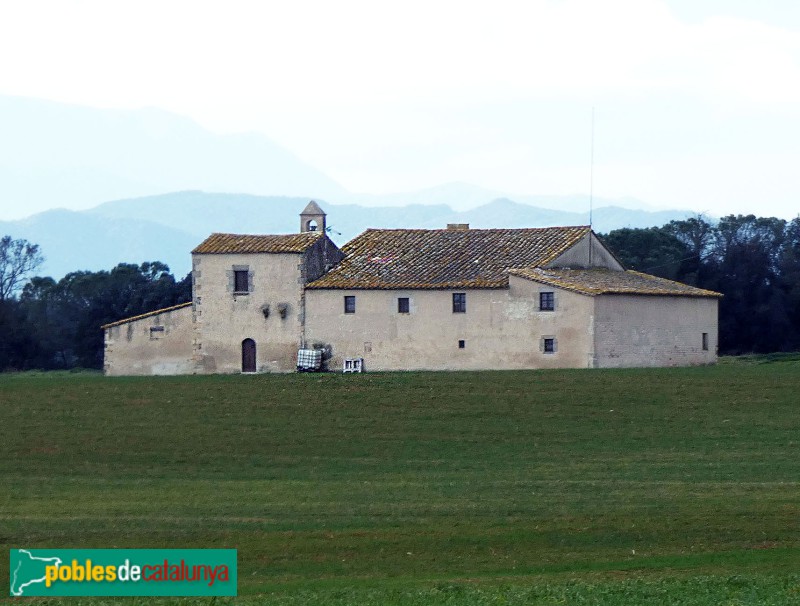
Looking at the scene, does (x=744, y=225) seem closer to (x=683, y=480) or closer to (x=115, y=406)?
(x=115, y=406)

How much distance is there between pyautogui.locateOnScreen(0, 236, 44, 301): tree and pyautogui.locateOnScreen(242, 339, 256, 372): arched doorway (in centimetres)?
3688

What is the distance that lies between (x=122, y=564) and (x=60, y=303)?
76912 millimetres

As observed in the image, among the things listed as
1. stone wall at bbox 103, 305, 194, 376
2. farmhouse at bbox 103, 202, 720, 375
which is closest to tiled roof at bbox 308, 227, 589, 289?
farmhouse at bbox 103, 202, 720, 375

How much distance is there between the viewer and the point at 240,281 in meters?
56.8

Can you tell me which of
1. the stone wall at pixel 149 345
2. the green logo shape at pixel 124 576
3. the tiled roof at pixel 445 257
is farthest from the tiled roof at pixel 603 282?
the green logo shape at pixel 124 576

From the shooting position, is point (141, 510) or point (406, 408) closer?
point (141, 510)

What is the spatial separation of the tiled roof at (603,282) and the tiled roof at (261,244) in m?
8.24

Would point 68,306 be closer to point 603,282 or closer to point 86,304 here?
point 86,304

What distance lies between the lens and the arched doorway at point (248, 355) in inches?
2215

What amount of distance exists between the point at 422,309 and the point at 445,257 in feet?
10.7

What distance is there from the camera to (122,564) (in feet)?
67.2

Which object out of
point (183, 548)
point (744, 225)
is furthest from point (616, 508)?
point (744, 225)

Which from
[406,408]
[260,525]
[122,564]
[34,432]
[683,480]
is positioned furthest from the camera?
[406,408]

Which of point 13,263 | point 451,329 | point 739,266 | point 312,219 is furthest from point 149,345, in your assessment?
point 13,263
